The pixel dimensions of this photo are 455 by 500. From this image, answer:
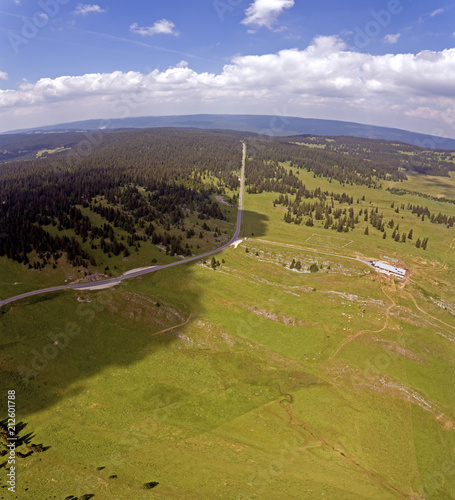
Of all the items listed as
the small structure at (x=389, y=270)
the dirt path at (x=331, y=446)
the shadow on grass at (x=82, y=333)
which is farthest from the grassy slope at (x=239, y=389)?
the small structure at (x=389, y=270)

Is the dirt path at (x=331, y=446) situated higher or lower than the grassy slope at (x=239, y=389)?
lower

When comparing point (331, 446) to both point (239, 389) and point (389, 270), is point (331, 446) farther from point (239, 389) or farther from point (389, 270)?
point (389, 270)

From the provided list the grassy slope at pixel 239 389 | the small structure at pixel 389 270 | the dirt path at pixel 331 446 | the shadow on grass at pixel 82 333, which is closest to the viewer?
the grassy slope at pixel 239 389

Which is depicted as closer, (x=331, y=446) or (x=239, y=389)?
(x=331, y=446)

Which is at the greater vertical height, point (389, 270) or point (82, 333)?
point (389, 270)

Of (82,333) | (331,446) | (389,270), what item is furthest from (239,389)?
(389,270)

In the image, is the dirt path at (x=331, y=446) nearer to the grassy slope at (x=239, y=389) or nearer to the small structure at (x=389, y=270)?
the grassy slope at (x=239, y=389)

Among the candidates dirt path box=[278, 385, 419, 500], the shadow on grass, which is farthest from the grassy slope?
the shadow on grass

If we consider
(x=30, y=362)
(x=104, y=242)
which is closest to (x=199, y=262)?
(x=104, y=242)
